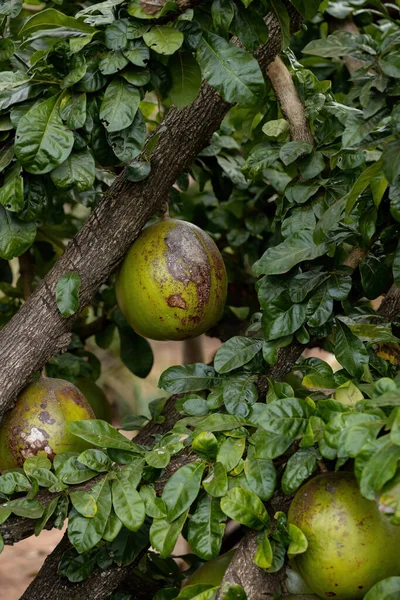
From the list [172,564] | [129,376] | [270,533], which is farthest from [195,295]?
[129,376]

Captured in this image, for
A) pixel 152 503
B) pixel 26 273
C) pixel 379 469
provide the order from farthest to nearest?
pixel 26 273 < pixel 152 503 < pixel 379 469

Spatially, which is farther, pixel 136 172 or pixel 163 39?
pixel 136 172

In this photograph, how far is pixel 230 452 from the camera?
1.01 meters

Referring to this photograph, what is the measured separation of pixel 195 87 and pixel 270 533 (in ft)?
2.02

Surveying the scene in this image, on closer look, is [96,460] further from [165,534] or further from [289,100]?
[289,100]

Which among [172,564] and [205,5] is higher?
[205,5]

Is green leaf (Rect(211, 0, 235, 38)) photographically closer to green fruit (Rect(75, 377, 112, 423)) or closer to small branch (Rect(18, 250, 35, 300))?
small branch (Rect(18, 250, 35, 300))

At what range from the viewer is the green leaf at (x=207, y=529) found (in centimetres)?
97

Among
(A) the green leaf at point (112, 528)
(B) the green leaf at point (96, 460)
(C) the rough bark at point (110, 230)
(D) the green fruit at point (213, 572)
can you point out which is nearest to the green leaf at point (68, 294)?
(C) the rough bark at point (110, 230)

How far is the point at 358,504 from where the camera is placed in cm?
93

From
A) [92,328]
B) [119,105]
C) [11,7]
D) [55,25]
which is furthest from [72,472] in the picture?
[92,328]

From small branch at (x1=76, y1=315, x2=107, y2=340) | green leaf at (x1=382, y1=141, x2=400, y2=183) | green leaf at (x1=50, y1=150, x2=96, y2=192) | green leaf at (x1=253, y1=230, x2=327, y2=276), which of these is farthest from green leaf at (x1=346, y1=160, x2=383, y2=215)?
small branch at (x1=76, y1=315, x2=107, y2=340)

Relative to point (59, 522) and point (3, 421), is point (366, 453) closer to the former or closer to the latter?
point (59, 522)

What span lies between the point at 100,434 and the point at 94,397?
0.68m
